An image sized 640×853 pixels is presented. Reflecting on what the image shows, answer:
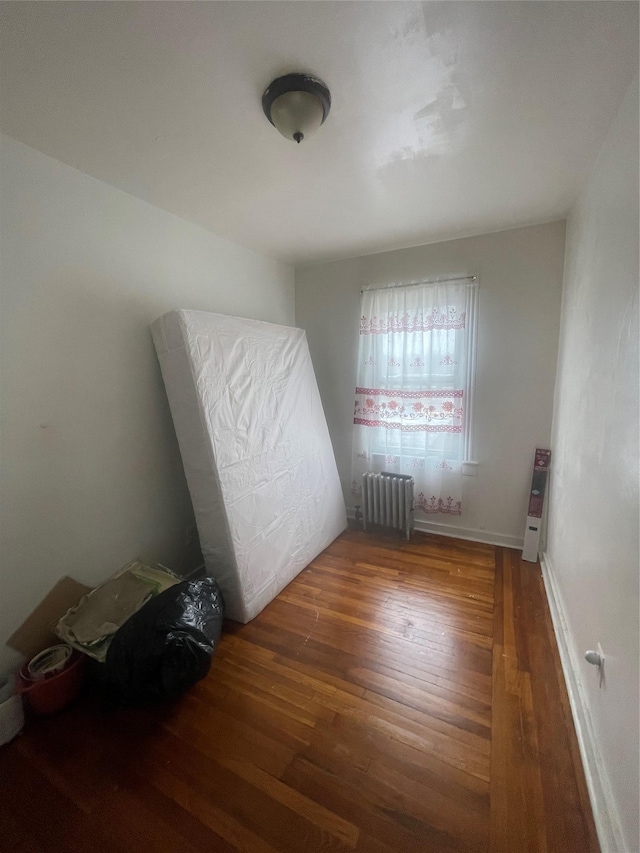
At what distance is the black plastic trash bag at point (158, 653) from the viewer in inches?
54.3

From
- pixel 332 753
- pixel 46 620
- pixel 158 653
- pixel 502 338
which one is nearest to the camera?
pixel 332 753

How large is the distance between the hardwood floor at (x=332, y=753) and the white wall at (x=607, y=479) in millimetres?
198

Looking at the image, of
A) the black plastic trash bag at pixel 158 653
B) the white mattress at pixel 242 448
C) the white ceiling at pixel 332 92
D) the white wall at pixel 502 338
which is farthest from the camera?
the white wall at pixel 502 338

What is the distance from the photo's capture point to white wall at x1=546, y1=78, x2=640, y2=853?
98cm

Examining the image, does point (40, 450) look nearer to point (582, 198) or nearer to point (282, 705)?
point (282, 705)

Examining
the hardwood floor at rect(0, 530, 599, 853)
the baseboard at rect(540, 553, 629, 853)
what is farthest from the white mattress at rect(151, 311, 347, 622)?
the baseboard at rect(540, 553, 629, 853)

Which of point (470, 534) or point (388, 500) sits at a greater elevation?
point (388, 500)

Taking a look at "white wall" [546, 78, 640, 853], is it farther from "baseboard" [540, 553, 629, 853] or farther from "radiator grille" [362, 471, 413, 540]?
"radiator grille" [362, 471, 413, 540]

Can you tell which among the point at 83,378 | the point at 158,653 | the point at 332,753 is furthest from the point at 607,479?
the point at 83,378

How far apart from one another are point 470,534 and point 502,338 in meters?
1.63

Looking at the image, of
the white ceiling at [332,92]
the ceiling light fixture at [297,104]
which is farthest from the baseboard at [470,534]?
the ceiling light fixture at [297,104]

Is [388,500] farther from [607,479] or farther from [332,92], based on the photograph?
[332,92]

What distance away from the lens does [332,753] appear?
1256 millimetres

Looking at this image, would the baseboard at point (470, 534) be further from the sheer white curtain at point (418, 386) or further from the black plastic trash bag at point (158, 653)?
the black plastic trash bag at point (158, 653)
